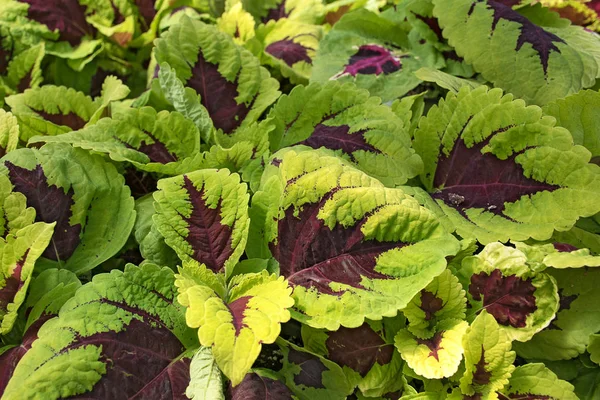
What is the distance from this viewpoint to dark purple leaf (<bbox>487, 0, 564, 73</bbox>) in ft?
4.09

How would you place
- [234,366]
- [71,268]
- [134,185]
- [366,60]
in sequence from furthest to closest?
[366,60] → [134,185] → [71,268] → [234,366]

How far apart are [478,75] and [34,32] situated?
3.74 ft

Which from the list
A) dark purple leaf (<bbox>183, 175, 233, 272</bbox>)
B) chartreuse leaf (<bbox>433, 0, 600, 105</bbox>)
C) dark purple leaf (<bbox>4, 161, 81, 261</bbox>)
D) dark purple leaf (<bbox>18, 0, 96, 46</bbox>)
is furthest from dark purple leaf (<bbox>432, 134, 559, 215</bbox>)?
dark purple leaf (<bbox>18, 0, 96, 46</bbox>)

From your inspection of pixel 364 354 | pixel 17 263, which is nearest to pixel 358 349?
pixel 364 354

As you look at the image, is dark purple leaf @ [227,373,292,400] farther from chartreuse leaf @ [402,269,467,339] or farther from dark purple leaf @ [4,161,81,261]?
dark purple leaf @ [4,161,81,261]

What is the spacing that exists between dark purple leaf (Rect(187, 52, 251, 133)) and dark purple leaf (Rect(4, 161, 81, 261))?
1.15ft

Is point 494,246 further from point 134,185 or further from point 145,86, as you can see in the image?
point 145,86

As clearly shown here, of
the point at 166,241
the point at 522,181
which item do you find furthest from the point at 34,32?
the point at 522,181

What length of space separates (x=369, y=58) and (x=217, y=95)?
42cm

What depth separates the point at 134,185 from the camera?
119 cm

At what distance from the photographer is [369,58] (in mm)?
1424

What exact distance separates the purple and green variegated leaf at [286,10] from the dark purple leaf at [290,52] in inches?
6.9

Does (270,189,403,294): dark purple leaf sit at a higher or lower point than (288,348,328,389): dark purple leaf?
higher

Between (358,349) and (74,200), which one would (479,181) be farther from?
(74,200)
